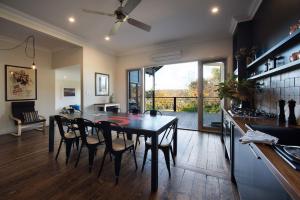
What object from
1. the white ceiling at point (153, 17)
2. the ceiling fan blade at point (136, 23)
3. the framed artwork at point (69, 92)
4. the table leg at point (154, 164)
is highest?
the white ceiling at point (153, 17)

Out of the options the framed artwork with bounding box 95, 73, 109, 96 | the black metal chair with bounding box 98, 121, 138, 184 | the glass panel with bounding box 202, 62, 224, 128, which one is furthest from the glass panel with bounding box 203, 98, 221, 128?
the framed artwork with bounding box 95, 73, 109, 96

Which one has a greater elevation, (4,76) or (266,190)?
(4,76)

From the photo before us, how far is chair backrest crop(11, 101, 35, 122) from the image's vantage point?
4.28 meters

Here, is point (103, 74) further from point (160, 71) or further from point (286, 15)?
point (286, 15)

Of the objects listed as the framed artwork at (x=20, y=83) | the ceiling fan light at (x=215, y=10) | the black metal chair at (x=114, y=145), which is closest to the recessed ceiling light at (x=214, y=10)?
the ceiling fan light at (x=215, y=10)

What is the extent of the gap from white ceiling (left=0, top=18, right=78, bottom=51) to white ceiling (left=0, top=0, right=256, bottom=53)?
548 millimetres

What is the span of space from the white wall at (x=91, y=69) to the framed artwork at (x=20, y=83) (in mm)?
1766

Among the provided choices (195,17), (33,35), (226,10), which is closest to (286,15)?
(226,10)

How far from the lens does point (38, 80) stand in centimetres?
496

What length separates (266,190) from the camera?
2.67 feet

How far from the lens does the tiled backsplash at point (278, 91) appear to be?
1.54m

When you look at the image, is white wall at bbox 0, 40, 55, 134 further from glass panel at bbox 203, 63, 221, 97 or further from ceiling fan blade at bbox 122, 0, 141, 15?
glass panel at bbox 203, 63, 221, 97

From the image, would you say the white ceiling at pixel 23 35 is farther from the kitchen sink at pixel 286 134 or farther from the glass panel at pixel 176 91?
the kitchen sink at pixel 286 134

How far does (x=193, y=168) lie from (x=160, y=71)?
531 cm
